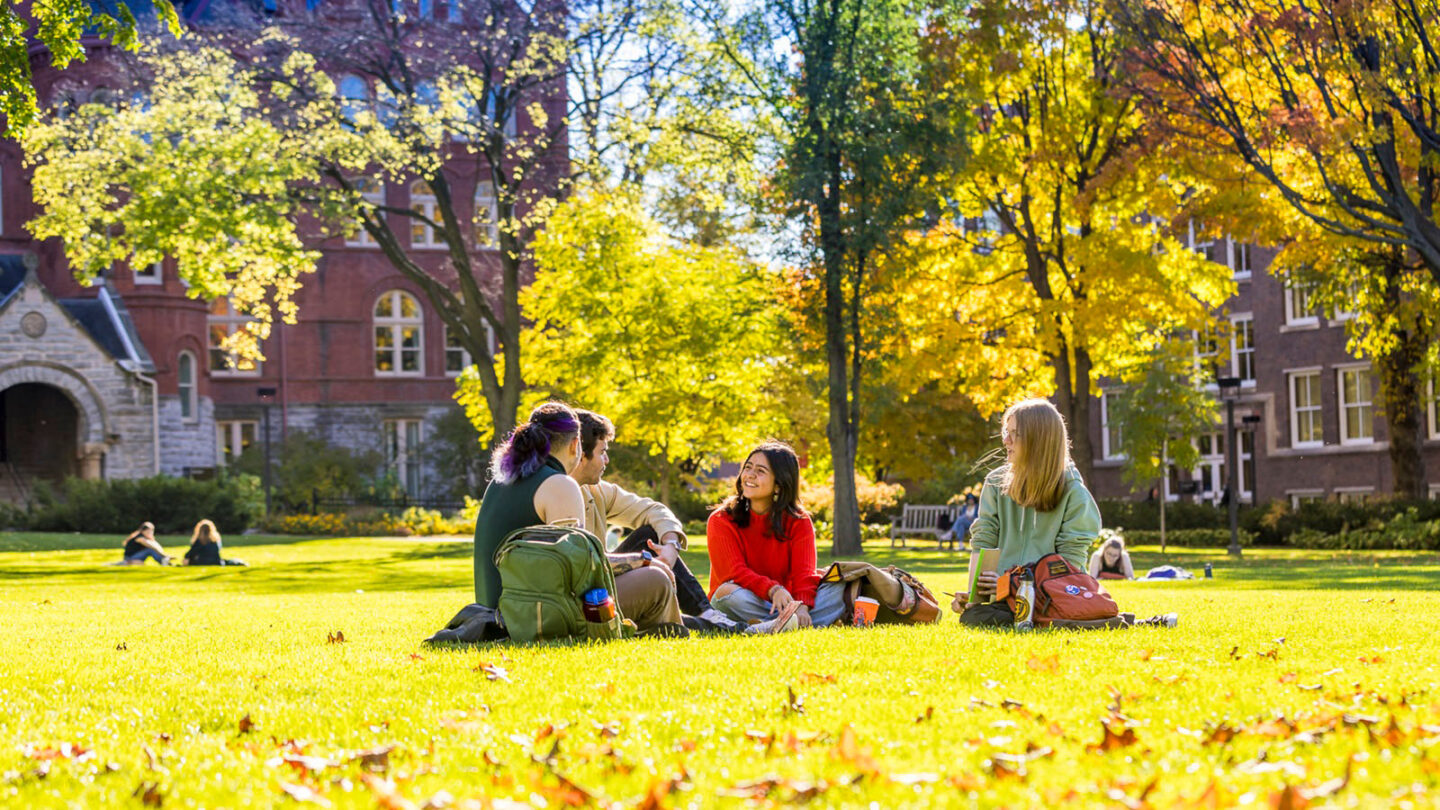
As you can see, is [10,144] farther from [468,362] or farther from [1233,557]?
[1233,557]

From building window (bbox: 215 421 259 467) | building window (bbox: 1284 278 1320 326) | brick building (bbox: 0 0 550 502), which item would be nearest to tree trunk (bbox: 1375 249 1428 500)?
building window (bbox: 1284 278 1320 326)

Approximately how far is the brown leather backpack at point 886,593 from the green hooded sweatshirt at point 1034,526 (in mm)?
611

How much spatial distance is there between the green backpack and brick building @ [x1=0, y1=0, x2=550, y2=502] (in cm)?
2459

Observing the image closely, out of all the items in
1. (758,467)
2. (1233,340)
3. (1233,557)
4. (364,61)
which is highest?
(364,61)

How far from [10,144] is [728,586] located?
41956mm

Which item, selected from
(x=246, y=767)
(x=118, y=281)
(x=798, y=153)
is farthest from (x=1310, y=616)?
(x=118, y=281)

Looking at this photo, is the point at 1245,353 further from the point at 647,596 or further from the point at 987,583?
the point at 647,596

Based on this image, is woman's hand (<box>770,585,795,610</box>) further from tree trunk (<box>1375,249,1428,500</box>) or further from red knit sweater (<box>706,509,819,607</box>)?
tree trunk (<box>1375,249,1428,500</box>)

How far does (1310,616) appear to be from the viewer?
9.75m

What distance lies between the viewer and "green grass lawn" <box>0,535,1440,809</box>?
3666 mm

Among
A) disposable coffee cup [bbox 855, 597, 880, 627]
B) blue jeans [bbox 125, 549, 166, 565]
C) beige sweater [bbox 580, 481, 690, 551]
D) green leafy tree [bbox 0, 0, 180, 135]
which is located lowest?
blue jeans [bbox 125, 549, 166, 565]

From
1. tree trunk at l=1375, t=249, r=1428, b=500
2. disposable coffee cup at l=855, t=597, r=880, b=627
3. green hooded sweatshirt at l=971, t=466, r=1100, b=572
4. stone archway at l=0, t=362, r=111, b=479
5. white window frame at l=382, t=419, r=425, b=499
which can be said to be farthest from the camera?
white window frame at l=382, t=419, r=425, b=499

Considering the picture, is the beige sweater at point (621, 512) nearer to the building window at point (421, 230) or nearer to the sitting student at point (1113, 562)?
the sitting student at point (1113, 562)

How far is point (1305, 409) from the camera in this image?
1666 inches
